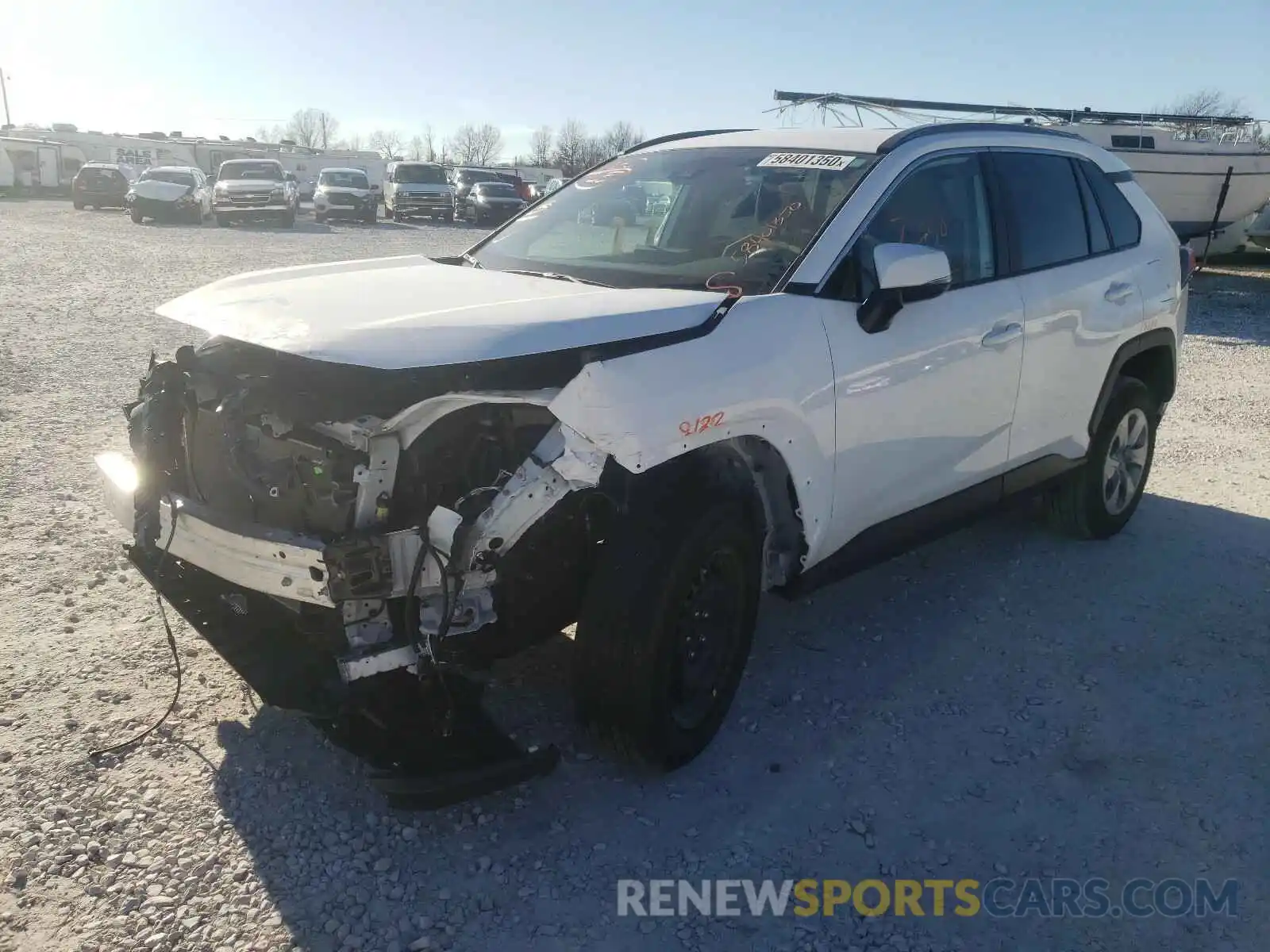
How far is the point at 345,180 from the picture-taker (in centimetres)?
3119

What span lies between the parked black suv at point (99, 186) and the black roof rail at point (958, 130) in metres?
34.5

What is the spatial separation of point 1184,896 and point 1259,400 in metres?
7.58

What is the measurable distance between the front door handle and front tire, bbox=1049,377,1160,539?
117 cm

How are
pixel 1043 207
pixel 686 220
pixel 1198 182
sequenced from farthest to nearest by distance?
pixel 1198 182, pixel 1043 207, pixel 686 220

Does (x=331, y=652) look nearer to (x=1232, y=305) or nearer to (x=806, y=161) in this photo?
(x=806, y=161)

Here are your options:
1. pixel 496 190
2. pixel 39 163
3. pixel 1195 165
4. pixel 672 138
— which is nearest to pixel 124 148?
pixel 39 163

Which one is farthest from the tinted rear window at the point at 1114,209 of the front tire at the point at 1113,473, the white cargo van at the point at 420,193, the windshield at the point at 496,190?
the white cargo van at the point at 420,193

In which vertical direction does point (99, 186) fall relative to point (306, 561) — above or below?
above

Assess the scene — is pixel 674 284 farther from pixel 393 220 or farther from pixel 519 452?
pixel 393 220

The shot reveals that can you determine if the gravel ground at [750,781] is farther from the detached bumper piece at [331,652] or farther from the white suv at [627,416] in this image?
the white suv at [627,416]

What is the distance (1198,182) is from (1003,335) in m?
16.9

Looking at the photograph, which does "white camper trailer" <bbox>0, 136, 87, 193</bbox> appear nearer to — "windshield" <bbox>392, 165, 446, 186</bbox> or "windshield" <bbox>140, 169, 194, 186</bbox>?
"windshield" <bbox>140, 169, 194, 186</bbox>

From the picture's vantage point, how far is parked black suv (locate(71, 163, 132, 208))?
33125 millimetres

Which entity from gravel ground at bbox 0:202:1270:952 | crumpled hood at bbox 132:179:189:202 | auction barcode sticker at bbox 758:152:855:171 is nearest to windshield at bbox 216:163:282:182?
crumpled hood at bbox 132:179:189:202
